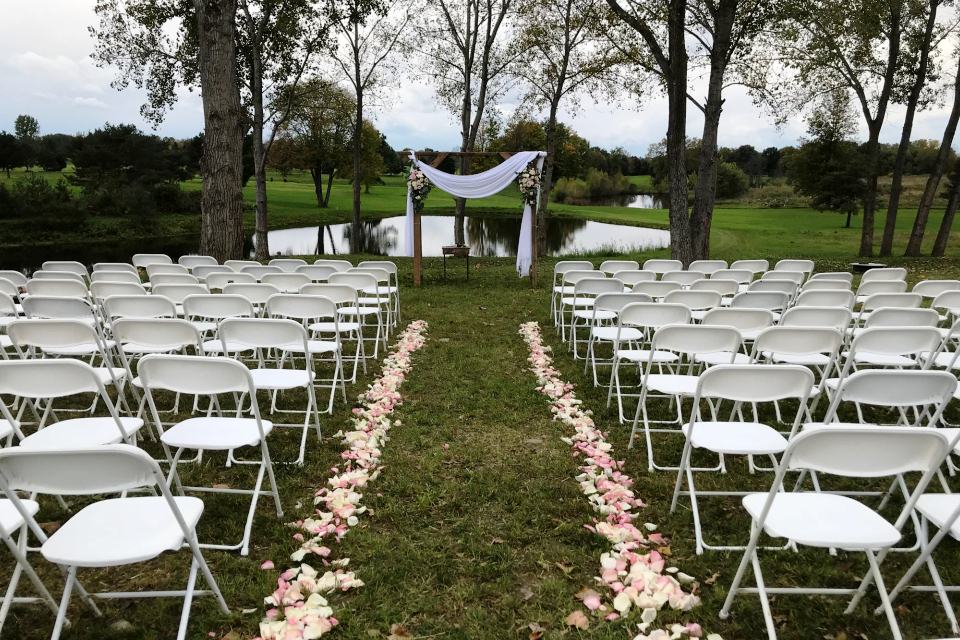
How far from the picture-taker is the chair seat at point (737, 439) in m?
2.69

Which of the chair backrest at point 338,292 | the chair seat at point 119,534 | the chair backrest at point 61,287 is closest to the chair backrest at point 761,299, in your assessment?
the chair backrest at point 338,292

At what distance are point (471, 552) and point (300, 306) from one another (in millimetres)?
2569

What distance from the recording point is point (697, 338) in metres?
3.56

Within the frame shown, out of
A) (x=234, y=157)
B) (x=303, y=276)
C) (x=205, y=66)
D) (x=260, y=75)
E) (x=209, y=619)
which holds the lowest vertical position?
(x=209, y=619)

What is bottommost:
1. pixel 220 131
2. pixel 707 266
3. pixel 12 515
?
pixel 12 515

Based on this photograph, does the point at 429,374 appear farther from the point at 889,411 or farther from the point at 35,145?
the point at 35,145

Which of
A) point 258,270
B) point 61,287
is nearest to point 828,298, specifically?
point 258,270

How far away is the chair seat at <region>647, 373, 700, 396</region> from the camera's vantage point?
142 inches

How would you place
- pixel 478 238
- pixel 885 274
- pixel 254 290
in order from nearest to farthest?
pixel 254 290, pixel 885 274, pixel 478 238

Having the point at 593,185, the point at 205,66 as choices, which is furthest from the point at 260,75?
the point at 593,185

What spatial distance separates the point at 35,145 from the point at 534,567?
61025 millimetres

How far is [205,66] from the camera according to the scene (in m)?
9.12

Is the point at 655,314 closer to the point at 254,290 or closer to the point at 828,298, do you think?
the point at 828,298

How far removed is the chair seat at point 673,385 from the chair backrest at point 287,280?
3.86 m
